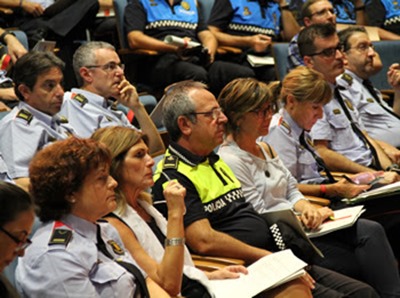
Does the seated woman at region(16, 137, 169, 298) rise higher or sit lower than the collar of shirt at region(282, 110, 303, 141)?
higher

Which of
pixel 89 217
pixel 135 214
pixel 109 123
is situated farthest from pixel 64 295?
pixel 109 123

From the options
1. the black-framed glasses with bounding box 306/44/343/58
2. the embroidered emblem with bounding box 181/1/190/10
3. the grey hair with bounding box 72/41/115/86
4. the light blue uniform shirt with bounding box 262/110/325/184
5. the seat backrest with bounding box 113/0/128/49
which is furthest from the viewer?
the embroidered emblem with bounding box 181/1/190/10

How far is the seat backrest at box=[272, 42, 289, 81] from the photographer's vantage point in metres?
4.84

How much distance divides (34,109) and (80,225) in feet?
4.17

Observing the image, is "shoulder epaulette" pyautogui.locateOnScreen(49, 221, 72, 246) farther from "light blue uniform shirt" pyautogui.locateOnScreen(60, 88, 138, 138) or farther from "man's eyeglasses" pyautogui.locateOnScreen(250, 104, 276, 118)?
"light blue uniform shirt" pyautogui.locateOnScreen(60, 88, 138, 138)

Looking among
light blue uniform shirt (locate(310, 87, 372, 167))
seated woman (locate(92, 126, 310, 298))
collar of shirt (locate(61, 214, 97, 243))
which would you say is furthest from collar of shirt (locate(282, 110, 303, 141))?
collar of shirt (locate(61, 214, 97, 243))

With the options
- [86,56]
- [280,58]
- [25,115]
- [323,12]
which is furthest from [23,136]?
[323,12]

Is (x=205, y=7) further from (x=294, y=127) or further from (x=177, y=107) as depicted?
(x=177, y=107)

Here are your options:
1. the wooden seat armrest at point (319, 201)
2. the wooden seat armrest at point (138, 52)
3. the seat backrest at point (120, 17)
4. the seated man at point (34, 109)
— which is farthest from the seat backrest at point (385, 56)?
the seated man at point (34, 109)

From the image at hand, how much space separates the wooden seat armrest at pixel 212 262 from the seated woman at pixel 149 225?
5cm

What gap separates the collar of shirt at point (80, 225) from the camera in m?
2.10

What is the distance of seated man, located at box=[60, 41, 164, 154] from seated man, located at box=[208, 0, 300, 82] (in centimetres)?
149

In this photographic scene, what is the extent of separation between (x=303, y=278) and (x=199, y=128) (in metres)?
0.64

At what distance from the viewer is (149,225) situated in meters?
2.51
